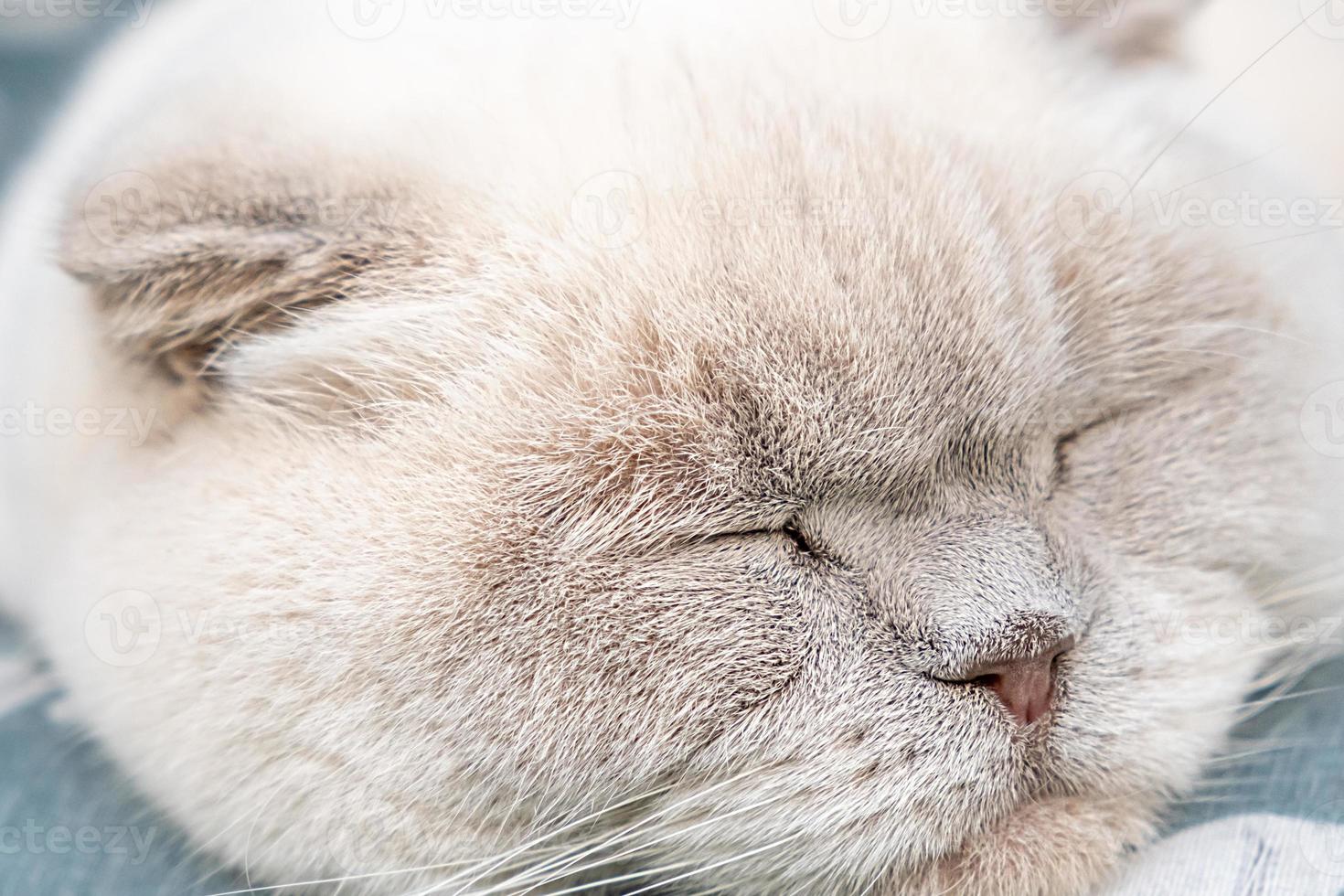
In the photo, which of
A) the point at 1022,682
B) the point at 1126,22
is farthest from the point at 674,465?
the point at 1126,22

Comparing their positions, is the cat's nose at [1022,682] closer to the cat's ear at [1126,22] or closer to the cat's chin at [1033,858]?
the cat's chin at [1033,858]

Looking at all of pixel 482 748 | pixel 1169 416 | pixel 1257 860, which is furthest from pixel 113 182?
pixel 1257 860

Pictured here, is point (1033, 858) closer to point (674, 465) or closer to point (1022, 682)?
point (1022, 682)

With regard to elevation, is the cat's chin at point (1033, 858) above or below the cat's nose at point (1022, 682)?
below

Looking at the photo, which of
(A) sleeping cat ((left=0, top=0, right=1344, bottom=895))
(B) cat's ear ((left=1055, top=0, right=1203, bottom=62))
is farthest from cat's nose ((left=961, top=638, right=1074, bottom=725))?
(B) cat's ear ((left=1055, top=0, right=1203, bottom=62))

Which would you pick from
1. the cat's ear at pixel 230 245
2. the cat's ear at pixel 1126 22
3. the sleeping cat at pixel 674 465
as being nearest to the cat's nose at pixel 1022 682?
the sleeping cat at pixel 674 465

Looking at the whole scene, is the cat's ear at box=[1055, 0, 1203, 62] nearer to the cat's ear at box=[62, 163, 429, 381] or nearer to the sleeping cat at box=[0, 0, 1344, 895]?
the sleeping cat at box=[0, 0, 1344, 895]
